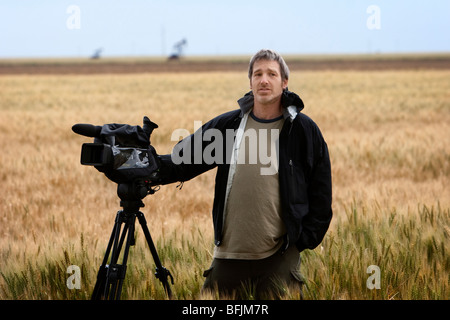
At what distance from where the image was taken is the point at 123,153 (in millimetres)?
2629

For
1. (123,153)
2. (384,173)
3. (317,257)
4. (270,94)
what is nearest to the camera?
(123,153)

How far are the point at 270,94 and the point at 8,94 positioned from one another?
2142 cm

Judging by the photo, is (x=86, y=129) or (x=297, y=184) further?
(x=297, y=184)

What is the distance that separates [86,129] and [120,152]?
183mm

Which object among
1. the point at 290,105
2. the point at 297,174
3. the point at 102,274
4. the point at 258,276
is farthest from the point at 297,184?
the point at 102,274

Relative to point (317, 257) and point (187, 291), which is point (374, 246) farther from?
point (187, 291)

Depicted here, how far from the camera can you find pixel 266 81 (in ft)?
9.12

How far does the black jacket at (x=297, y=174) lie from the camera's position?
2787mm

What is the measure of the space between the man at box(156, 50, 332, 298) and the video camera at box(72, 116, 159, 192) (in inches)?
9.3

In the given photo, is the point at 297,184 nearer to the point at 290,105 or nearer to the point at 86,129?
the point at 290,105

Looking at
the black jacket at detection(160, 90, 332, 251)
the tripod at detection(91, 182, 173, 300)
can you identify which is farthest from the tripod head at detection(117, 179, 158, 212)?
the black jacket at detection(160, 90, 332, 251)

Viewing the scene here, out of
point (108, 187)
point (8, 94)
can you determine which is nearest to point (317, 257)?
point (108, 187)

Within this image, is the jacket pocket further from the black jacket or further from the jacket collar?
the jacket collar

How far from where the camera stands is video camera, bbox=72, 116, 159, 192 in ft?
8.34
